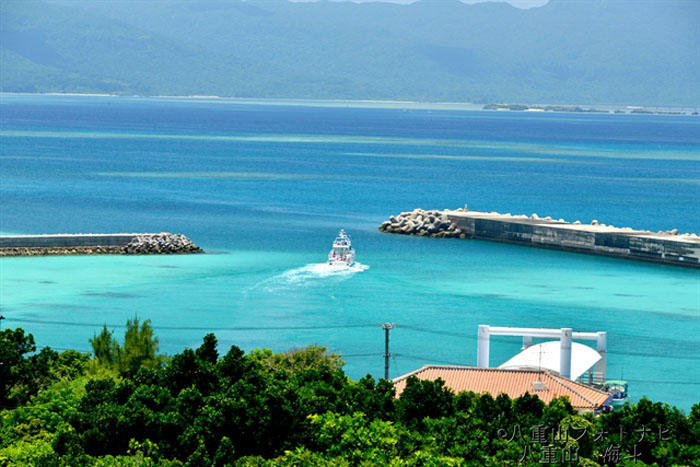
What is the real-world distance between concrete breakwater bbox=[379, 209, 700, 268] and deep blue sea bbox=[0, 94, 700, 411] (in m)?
1.33

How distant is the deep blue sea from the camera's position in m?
40.1

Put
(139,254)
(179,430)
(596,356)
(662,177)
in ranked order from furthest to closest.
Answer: (662,177) < (139,254) < (596,356) < (179,430)

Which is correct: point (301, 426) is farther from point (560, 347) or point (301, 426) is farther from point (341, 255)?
point (341, 255)

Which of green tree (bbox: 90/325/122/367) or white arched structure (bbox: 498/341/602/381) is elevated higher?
green tree (bbox: 90/325/122/367)

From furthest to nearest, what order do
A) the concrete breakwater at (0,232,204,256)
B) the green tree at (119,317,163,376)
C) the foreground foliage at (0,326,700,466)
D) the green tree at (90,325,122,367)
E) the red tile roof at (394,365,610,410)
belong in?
the concrete breakwater at (0,232,204,256) < the green tree at (119,317,163,376) < the green tree at (90,325,122,367) < the red tile roof at (394,365,610,410) < the foreground foliage at (0,326,700,466)

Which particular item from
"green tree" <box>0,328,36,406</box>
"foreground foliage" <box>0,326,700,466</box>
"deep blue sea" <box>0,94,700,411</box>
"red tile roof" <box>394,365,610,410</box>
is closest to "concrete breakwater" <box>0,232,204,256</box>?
"deep blue sea" <box>0,94,700,411</box>

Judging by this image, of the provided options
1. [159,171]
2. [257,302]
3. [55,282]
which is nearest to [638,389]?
[257,302]

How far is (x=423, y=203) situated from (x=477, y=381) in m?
64.5

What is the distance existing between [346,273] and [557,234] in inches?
667

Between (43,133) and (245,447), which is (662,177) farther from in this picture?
(245,447)

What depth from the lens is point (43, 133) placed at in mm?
172125

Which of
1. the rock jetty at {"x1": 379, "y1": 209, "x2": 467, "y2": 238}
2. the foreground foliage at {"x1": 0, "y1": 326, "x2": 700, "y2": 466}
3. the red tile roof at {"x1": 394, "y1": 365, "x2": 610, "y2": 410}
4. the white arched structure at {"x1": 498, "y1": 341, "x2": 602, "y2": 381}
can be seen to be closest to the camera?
the foreground foliage at {"x1": 0, "y1": 326, "x2": 700, "y2": 466}

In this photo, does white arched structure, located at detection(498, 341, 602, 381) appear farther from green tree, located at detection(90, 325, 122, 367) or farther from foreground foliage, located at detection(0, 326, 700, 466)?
green tree, located at detection(90, 325, 122, 367)

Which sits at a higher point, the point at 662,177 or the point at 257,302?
the point at 662,177
